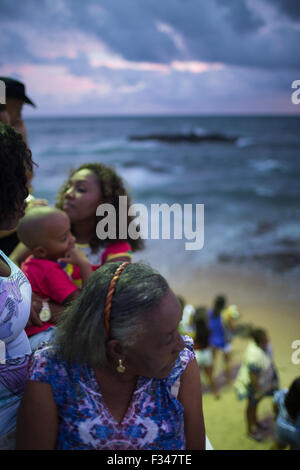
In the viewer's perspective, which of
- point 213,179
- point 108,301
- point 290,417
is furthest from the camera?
point 213,179

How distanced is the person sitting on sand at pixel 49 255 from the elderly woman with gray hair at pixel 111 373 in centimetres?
64

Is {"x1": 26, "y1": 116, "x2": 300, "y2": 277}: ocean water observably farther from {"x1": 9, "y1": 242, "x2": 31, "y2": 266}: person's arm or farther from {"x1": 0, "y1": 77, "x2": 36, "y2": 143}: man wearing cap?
{"x1": 9, "y1": 242, "x2": 31, "y2": 266}: person's arm

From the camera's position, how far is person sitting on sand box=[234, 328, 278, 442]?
4.64m

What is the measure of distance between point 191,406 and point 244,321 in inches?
274

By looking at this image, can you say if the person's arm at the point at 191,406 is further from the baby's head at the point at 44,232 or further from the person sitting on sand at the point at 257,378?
the person sitting on sand at the point at 257,378

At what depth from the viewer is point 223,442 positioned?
14.6ft

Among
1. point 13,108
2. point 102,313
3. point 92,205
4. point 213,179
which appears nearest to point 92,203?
point 92,205

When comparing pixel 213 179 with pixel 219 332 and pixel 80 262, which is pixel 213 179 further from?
pixel 80 262

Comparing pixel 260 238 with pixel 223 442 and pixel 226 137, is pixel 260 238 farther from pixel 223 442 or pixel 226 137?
pixel 226 137

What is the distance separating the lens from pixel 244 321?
26.8 feet

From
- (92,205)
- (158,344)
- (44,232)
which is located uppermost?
(92,205)

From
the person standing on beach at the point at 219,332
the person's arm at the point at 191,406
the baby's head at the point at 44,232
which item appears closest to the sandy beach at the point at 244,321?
the person standing on beach at the point at 219,332

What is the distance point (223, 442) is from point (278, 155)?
3668cm

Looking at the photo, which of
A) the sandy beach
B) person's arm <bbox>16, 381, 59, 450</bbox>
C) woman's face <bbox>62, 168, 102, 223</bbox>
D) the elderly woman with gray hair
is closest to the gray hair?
the elderly woman with gray hair
